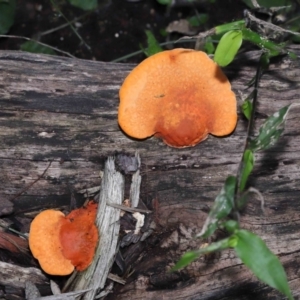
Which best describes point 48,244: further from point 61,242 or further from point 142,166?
point 142,166

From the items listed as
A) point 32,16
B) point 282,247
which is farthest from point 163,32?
point 282,247

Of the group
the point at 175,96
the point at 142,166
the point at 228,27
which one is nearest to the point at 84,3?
the point at 175,96

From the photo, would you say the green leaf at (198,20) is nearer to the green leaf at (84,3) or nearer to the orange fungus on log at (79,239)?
the green leaf at (84,3)

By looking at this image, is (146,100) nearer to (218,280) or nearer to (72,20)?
(218,280)

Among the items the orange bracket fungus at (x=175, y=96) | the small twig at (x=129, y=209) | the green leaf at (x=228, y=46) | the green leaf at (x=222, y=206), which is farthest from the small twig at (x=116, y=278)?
the green leaf at (x=228, y=46)

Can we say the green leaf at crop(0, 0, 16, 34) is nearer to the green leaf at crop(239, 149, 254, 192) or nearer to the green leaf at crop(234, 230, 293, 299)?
the green leaf at crop(239, 149, 254, 192)
